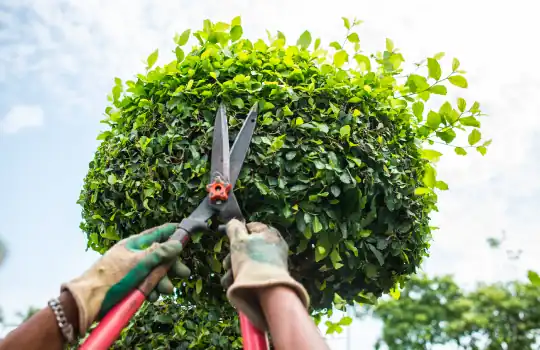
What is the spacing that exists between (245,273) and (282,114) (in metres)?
0.83

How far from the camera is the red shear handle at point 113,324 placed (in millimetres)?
1698

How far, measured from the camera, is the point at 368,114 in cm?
234

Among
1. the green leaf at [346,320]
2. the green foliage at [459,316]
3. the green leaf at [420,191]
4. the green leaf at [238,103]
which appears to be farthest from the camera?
the green foliage at [459,316]

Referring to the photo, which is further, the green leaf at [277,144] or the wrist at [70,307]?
the green leaf at [277,144]

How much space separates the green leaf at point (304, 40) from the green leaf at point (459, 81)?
28.1 inches

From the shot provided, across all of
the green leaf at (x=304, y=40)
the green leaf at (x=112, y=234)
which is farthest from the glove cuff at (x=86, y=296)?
the green leaf at (x=304, y=40)

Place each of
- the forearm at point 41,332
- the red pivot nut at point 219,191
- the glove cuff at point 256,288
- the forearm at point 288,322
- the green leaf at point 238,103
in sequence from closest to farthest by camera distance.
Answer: the forearm at point 288,322 < the glove cuff at point 256,288 < the forearm at point 41,332 < the red pivot nut at point 219,191 < the green leaf at point 238,103

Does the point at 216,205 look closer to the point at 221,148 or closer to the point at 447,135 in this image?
the point at 221,148

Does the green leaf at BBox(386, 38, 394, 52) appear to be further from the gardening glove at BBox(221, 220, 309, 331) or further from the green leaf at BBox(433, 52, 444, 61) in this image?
the gardening glove at BBox(221, 220, 309, 331)

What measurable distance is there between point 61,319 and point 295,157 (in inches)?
41.4

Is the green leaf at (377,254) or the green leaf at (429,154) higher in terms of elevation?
the green leaf at (429,154)

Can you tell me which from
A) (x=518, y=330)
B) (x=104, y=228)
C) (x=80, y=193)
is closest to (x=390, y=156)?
(x=104, y=228)

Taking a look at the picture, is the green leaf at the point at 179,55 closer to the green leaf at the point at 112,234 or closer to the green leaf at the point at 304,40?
the green leaf at the point at 304,40

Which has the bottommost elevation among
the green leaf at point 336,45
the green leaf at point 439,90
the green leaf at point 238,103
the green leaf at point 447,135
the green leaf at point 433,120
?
the green leaf at point 447,135
